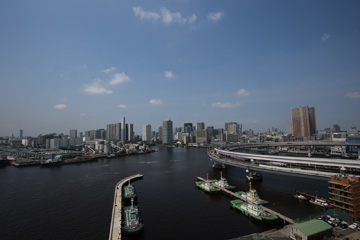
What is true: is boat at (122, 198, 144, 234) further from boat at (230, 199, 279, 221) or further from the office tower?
the office tower

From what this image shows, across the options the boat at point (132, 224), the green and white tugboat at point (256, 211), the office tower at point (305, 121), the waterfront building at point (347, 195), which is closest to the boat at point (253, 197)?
the green and white tugboat at point (256, 211)

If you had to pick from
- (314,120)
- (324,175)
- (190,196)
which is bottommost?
(190,196)

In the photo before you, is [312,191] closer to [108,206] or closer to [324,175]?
[324,175]

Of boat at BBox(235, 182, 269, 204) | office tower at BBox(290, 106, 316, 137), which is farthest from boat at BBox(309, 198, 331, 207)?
office tower at BBox(290, 106, 316, 137)

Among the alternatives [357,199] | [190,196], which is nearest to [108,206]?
[190,196]

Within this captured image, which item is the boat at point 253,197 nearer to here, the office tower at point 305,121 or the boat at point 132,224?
the boat at point 132,224
